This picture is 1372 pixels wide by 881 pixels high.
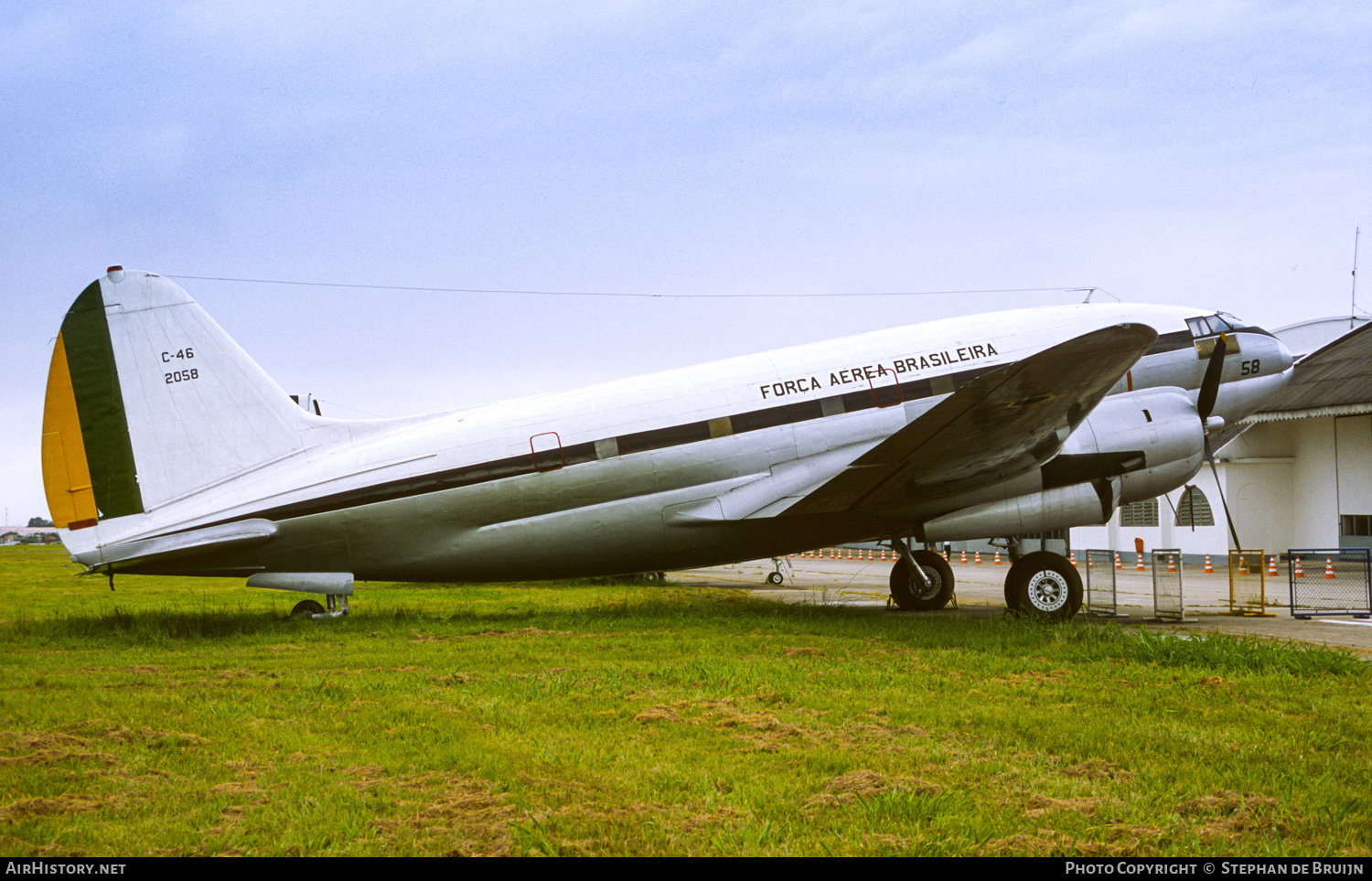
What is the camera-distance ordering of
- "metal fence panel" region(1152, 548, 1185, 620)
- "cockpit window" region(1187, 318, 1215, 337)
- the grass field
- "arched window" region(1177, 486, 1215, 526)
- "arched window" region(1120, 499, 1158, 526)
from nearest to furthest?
the grass field, "metal fence panel" region(1152, 548, 1185, 620), "cockpit window" region(1187, 318, 1215, 337), "arched window" region(1177, 486, 1215, 526), "arched window" region(1120, 499, 1158, 526)

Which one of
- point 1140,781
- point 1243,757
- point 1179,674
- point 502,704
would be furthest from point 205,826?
point 1179,674

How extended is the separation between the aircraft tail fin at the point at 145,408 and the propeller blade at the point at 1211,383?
14.5 meters

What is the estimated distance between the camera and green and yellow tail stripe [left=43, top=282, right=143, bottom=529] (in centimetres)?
1328

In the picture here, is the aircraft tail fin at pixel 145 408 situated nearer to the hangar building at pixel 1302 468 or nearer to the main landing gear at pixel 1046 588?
the main landing gear at pixel 1046 588

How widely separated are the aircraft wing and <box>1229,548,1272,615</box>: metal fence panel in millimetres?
4619

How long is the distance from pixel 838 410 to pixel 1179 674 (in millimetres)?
6657

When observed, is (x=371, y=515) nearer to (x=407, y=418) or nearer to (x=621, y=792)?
(x=407, y=418)

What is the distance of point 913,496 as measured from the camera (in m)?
14.8

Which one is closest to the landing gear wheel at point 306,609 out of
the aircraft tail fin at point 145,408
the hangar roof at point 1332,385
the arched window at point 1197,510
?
the aircraft tail fin at point 145,408

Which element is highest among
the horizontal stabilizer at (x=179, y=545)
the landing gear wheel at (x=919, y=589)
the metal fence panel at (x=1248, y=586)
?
the horizontal stabilizer at (x=179, y=545)

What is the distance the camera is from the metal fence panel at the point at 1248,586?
58.8 feet

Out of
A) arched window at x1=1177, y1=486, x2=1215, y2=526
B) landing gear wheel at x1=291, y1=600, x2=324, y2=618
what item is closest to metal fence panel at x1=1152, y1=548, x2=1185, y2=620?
landing gear wheel at x1=291, y1=600, x2=324, y2=618

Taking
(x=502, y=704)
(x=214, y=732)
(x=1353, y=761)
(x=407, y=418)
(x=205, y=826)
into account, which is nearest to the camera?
(x=205, y=826)

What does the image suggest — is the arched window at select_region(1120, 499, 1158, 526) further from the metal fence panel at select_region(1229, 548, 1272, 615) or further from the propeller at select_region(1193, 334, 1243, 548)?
the propeller at select_region(1193, 334, 1243, 548)
